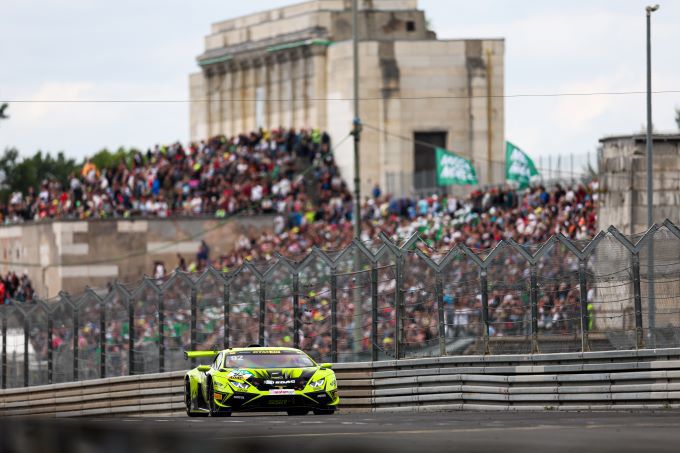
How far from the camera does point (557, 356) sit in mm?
26141

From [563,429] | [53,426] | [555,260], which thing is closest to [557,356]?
[555,260]

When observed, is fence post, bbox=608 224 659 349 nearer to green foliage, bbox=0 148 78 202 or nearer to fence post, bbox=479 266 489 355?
fence post, bbox=479 266 489 355

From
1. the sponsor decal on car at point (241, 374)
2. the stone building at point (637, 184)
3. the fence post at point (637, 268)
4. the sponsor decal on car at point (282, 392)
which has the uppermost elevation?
the stone building at point (637, 184)

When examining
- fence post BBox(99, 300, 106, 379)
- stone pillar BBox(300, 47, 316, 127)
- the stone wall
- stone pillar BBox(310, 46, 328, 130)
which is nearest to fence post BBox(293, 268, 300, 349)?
fence post BBox(99, 300, 106, 379)

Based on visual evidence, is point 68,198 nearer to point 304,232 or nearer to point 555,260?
point 304,232

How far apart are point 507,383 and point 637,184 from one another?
58.8 feet

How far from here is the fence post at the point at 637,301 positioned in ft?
80.5

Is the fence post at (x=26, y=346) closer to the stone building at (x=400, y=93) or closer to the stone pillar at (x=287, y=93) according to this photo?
the stone building at (x=400, y=93)

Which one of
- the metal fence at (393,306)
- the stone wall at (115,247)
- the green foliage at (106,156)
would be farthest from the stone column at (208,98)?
the green foliage at (106,156)

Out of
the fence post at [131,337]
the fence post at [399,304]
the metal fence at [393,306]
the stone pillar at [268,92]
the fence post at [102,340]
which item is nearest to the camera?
the metal fence at [393,306]

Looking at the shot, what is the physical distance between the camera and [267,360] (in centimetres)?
2828

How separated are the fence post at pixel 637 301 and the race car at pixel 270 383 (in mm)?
4979

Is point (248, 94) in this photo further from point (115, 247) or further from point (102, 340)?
point (102, 340)

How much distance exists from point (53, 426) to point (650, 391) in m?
15.2
